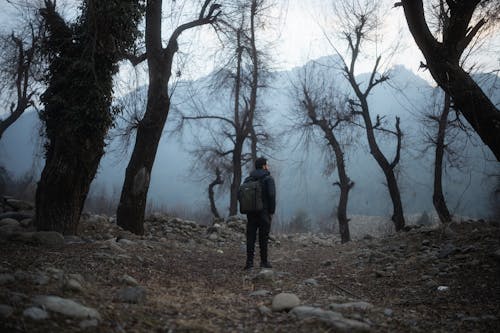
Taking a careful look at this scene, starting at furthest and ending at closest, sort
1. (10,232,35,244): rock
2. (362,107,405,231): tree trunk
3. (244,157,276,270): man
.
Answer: (362,107,405,231): tree trunk, (244,157,276,270): man, (10,232,35,244): rock

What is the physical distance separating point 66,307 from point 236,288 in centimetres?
236

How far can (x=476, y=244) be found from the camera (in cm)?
600

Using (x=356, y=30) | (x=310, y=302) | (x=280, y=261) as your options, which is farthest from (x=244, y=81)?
(x=310, y=302)

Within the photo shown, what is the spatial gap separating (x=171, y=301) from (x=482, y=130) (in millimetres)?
4600

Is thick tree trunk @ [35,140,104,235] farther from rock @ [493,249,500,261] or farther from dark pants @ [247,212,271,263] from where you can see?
rock @ [493,249,500,261]

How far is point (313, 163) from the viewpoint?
2934cm

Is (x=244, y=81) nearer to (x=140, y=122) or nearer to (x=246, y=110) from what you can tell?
(x=246, y=110)

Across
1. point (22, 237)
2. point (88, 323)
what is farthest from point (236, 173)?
point (88, 323)

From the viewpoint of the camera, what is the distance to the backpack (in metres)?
6.04

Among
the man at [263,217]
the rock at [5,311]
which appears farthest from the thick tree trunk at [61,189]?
the rock at [5,311]

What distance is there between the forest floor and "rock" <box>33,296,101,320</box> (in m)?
0.04

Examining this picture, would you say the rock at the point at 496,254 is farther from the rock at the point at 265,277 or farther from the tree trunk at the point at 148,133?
the tree trunk at the point at 148,133

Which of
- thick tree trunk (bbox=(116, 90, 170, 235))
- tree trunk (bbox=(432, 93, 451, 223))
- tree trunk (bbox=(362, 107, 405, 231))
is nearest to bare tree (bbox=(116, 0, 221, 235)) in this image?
thick tree trunk (bbox=(116, 90, 170, 235))

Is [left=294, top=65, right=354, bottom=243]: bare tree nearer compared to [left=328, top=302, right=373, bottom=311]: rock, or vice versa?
[left=328, top=302, right=373, bottom=311]: rock
